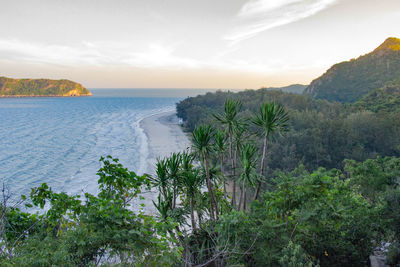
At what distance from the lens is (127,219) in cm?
434

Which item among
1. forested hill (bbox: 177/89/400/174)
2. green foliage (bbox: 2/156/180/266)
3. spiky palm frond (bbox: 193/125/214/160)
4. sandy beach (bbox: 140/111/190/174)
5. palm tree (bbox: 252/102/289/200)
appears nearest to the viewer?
green foliage (bbox: 2/156/180/266)

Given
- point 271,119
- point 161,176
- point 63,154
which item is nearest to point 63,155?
point 63,154

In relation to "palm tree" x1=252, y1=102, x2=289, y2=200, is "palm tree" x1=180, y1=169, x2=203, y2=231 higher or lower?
lower

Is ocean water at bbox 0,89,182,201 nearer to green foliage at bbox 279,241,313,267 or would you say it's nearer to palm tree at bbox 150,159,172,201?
palm tree at bbox 150,159,172,201

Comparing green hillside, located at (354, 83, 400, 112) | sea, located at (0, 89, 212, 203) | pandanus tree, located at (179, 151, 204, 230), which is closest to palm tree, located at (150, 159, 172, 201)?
pandanus tree, located at (179, 151, 204, 230)

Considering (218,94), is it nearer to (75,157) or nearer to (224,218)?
(75,157)

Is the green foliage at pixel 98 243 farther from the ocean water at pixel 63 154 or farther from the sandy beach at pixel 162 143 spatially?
the sandy beach at pixel 162 143

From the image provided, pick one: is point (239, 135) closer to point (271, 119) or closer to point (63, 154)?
point (271, 119)

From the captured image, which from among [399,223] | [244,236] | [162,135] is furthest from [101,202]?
[162,135]

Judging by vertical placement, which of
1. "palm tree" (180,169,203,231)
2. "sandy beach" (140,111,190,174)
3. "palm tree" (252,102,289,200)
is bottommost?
"sandy beach" (140,111,190,174)

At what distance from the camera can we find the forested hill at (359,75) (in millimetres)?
56781

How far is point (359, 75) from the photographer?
64.4 metres

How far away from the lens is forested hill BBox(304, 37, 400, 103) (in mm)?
56781

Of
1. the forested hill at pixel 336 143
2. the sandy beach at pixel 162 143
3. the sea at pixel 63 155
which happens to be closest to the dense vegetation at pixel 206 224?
the sea at pixel 63 155
